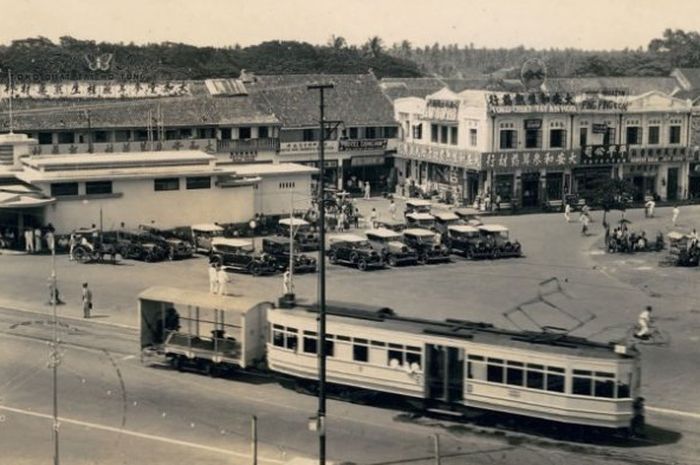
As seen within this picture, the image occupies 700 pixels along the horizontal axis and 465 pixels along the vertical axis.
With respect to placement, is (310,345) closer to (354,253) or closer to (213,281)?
(213,281)

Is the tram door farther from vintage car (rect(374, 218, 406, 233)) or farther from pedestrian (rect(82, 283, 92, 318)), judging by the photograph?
vintage car (rect(374, 218, 406, 233))

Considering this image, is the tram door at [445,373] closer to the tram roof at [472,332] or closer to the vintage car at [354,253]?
the tram roof at [472,332]

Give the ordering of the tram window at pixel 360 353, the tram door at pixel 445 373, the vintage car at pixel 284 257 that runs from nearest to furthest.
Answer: the tram door at pixel 445 373 < the tram window at pixel 360 353 < the vintage car at pixel 284 257

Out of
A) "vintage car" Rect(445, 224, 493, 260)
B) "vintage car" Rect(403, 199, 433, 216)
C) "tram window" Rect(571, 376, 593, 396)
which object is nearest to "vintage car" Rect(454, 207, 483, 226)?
"vintage car" Rect(403, 199, 433, 216)

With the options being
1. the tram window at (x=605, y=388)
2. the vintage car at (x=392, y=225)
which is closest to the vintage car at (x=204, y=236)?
the vintage car at (x=392, y=225)

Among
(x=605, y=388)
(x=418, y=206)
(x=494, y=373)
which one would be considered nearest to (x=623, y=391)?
(x=605, y=388)

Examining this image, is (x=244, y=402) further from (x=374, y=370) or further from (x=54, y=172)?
(x=54, y=172)
